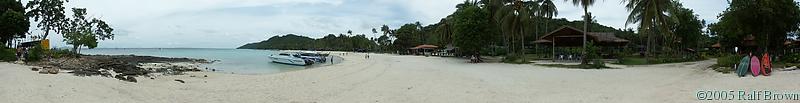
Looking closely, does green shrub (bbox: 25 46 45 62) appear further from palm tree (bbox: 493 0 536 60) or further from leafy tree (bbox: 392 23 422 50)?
leafy tree (bbox: 392 23 422 50)

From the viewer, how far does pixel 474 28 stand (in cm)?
3788

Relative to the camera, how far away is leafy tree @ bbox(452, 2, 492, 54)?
37.6 metres

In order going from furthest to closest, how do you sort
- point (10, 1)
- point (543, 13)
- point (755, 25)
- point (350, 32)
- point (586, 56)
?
point (350, 32) < point (543, 13) < point (10, 1) < point (586, 56) < point (755, 25)

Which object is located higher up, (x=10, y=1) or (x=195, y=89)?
(x=10, y=1)

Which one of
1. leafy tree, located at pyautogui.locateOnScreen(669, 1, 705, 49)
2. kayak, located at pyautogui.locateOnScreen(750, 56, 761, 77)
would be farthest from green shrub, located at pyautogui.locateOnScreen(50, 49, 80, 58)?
leafy tree, located at pyautogui.locateOnScreen(669, 1, 705, 49)

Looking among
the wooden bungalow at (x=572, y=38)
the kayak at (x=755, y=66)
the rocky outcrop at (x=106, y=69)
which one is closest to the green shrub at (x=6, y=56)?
the rocky outcrop at (x=106, y=69)

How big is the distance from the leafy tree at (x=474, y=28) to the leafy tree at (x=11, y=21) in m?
30.9

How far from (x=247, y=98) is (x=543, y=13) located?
3702 centimetres

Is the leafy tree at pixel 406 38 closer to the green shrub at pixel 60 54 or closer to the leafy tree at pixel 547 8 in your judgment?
the leafy tree at pixel 547 8

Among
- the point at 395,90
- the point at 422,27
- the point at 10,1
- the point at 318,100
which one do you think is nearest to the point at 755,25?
the point at 395,90

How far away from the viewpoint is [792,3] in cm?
2211

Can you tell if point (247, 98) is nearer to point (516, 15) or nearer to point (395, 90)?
point (395, 90)

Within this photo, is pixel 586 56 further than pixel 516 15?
No

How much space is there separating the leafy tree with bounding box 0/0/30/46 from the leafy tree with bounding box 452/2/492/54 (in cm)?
3093
